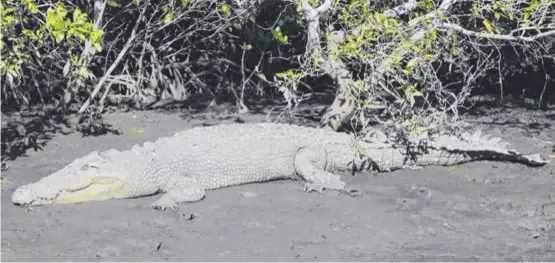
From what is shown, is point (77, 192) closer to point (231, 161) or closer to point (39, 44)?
point (231, 161)

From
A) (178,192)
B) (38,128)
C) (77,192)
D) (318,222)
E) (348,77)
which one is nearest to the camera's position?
(318,222)

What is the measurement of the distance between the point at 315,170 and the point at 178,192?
1241 mm

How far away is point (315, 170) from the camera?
6770 mm

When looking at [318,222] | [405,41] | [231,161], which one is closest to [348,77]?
[405,41]

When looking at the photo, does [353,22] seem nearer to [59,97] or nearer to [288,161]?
[288,161]

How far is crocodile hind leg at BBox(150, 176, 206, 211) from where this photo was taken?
5.96 metres

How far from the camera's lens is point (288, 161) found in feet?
22.8

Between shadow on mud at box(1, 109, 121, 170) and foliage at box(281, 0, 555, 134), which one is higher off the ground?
foliage at box(281, 0, 555, 134)

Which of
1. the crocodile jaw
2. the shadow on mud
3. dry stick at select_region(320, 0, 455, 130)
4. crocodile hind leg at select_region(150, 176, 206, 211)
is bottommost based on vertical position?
the shadow on mud

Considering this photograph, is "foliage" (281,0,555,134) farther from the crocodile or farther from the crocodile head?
the crocodile head

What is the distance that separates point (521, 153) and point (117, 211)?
12.2ft

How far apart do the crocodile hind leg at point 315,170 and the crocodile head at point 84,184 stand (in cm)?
145

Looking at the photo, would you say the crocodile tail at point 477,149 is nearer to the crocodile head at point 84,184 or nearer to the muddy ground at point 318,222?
the muddy ground at point 318,222

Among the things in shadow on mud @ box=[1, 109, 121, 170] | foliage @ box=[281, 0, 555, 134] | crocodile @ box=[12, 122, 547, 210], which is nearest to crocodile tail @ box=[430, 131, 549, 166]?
crocodile @ box=[12, 122, 547, 210]
